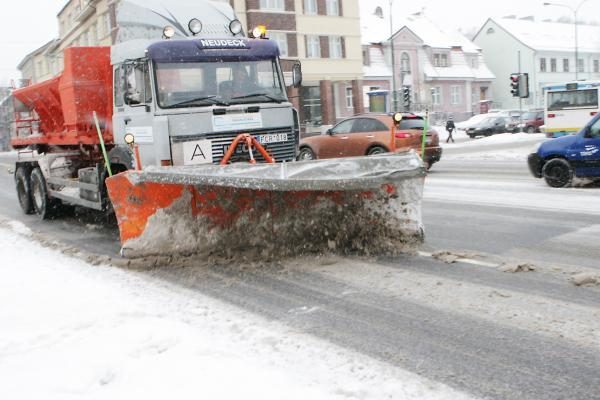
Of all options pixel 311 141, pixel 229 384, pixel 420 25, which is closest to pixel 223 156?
pixel 229 384

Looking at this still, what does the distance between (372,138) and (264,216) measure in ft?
31.8

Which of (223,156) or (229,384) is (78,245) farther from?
(229,384)

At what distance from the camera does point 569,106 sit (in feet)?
89.2

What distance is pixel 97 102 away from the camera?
9766mm

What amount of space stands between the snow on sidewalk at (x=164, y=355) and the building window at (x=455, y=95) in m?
59.7

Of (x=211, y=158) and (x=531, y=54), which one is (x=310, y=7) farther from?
(x=211, y=158)

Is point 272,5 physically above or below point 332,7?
below

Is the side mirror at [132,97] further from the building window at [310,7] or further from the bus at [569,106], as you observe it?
the building window at [310,7]

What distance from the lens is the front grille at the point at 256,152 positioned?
771 centimetres

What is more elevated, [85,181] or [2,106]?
[2,106]

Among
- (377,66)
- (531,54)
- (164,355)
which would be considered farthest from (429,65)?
(164,355)

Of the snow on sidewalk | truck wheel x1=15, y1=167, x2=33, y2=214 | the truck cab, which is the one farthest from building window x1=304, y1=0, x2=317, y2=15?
the snow on sidewalk

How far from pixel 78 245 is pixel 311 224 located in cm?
370

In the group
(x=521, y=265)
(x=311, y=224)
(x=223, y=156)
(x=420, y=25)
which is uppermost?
(x=420, y=25)
